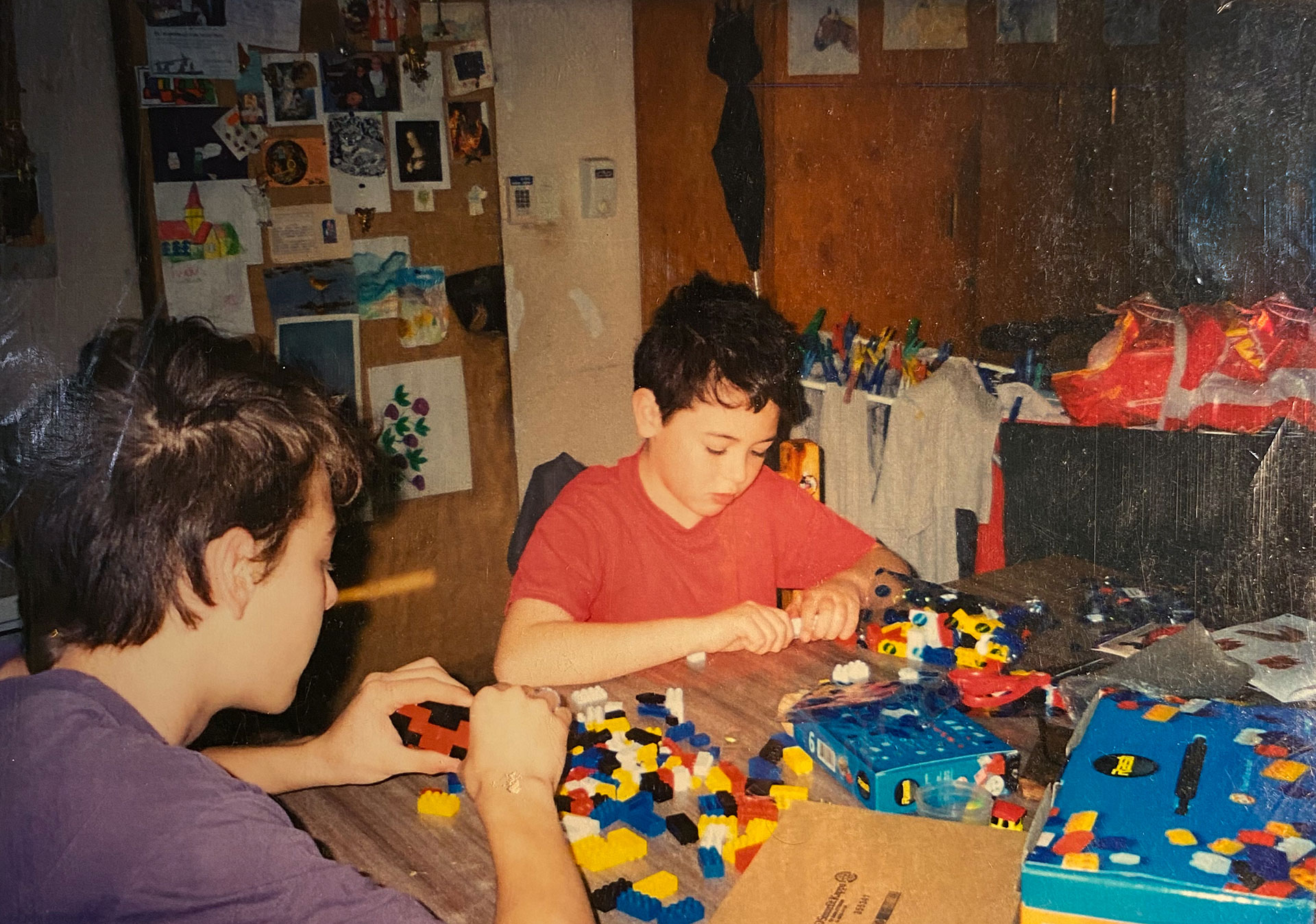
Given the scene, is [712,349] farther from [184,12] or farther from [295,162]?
[184,12]

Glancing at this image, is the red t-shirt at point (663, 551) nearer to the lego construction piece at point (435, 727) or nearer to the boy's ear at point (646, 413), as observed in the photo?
the boy's ear at point (646, 413)

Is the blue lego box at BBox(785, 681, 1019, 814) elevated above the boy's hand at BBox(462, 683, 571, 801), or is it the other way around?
the boy's hand at BBox(462, 683, 571, 801)

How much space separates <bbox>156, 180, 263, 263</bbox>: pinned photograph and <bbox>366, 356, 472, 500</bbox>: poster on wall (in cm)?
28

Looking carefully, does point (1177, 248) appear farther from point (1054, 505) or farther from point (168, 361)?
point (168, 361)

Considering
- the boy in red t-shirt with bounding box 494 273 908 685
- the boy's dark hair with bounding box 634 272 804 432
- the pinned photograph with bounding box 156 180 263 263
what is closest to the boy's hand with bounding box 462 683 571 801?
the boy in red t-shirt with bounding box 494 273 908 685

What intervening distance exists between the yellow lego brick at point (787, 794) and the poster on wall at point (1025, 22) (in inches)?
42.2

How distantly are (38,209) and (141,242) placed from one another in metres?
0.14

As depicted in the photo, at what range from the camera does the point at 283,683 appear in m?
1.01

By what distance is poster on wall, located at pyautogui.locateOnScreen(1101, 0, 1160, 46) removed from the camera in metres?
1.35

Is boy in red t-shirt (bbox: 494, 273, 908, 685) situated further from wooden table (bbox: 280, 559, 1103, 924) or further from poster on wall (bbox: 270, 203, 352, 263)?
poster on wall (bbox: 270, 203, 352, 263)

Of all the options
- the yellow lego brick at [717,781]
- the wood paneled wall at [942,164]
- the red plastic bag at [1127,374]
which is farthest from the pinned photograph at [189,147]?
the red plastic bag at [1127,374]

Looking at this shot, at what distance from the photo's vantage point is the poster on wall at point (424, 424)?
5.49ft

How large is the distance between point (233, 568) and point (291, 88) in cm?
84

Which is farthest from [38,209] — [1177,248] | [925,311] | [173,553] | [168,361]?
[1177,248]
